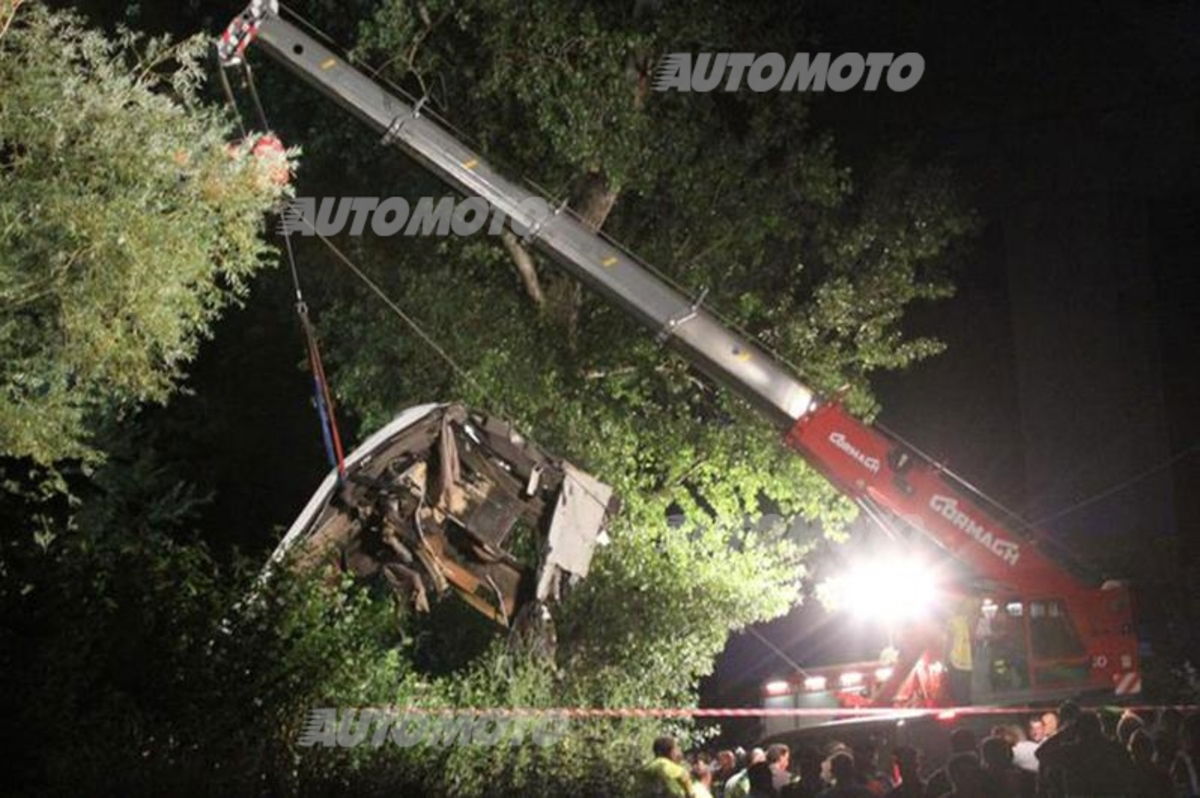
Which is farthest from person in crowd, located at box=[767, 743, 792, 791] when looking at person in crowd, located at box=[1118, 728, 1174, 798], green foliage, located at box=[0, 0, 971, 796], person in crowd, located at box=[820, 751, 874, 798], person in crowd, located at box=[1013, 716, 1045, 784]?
person in crowd, located at box=[820, 751, 874, 798]

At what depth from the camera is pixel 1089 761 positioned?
1013 centimetres

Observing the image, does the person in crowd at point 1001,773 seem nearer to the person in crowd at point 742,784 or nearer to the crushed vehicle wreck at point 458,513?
the person in crowd at point 742,784

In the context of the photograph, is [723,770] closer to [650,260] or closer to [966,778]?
[650,260]

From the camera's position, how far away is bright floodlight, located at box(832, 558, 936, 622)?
17.5 m

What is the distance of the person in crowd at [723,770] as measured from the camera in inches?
703

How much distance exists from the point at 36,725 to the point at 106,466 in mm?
15544

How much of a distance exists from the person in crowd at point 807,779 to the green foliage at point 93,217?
23.7 feet

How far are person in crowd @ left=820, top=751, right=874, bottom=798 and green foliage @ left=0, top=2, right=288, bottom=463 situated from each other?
8037 millimetres

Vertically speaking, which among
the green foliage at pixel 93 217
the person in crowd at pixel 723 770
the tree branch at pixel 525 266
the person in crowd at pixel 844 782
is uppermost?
the tree branch at pixel 525 266

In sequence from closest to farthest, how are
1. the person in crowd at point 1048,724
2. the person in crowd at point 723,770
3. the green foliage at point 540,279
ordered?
the green foliage at point 540,279
the person in crowd at point 1048,724
the person in crowd at point 723,770

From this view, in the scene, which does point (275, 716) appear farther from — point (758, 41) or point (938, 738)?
point (758, 41)

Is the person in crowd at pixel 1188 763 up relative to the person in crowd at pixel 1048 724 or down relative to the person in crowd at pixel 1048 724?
down

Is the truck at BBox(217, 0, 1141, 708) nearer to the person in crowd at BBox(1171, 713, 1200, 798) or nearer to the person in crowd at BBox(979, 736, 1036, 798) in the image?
the person in crowd at BBox(1171, 713, 1200, 798)

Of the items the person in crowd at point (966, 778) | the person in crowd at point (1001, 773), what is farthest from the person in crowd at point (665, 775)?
the person in crowd at point (1001, 773)
